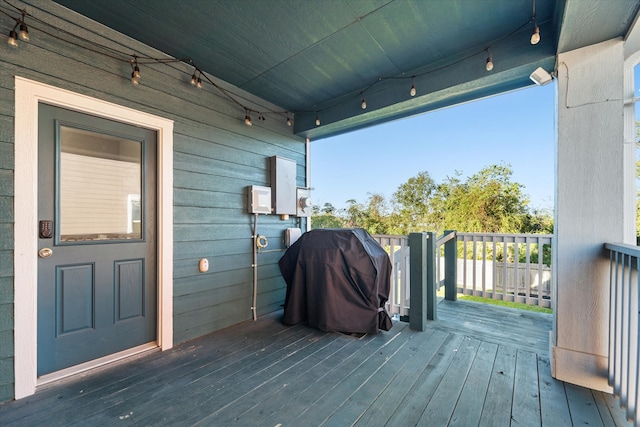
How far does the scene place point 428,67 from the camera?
8.69 feet

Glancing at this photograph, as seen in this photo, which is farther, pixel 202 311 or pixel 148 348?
pixel 202 311

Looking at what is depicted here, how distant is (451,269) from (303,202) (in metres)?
2.27

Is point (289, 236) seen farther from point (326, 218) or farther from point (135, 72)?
point (135, 72)

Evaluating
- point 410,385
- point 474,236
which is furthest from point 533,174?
point 410,385

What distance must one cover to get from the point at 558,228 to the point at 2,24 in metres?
3.93

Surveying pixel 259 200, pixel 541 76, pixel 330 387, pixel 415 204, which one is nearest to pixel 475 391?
pixel 330 387

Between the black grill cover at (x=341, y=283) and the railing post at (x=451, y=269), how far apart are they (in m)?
1.39

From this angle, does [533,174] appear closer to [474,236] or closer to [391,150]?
[474,236]

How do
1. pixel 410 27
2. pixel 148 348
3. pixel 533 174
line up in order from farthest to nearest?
pixel 533 174
pixel 148 348
pixel 410 27

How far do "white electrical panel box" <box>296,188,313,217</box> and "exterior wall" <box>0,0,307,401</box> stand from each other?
0.82ft

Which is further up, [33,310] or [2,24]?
[2,24]

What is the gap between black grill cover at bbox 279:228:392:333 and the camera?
8.59 feet

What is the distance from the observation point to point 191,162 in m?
2.62

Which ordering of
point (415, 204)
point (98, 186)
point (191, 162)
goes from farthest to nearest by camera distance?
point (415, 204) → point (191, 162) → point (98, 186)
